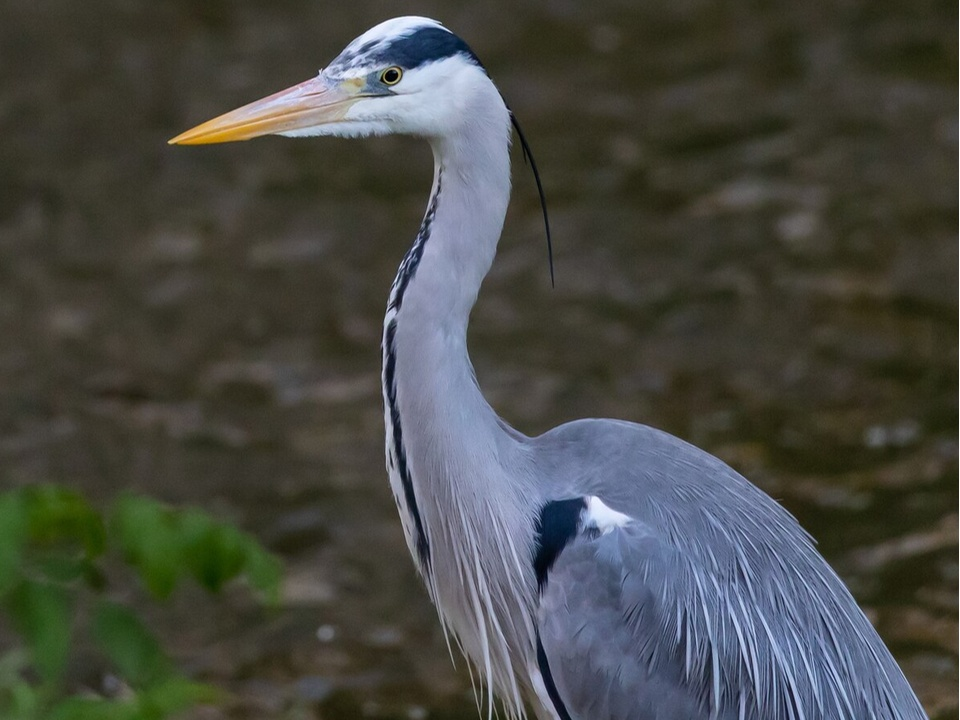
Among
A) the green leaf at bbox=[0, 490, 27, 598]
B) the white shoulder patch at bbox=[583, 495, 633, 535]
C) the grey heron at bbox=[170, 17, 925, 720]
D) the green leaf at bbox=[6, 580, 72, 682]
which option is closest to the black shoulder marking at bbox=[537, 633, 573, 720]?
the grey heron at bbox=[170, 17, 925, 720]

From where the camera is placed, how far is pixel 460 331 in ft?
10.0

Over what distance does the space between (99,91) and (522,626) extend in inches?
213

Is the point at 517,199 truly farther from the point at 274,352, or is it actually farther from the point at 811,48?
the point at 811,48

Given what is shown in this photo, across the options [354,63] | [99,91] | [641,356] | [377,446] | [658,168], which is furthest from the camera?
[99,91]

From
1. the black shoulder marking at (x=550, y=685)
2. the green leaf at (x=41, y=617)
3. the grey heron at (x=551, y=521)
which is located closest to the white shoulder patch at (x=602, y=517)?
the grey heron at (x=551, y=521)

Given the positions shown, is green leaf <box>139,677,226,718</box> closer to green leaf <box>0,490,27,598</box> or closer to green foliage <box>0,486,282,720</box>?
green foliage <box>0,486,282,720</box>


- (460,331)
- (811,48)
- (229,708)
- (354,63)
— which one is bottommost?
(229,708)

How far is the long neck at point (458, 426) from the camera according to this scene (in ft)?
9.88

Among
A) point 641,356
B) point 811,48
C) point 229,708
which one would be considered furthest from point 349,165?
point 229,708

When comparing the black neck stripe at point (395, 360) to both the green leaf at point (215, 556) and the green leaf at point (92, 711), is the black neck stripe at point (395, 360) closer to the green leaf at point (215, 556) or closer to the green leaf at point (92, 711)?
the green leaf at point (215, 556)

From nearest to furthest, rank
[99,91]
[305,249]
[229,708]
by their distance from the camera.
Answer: [229,708], [305,249], [99,91]

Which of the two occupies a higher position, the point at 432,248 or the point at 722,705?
the point at 432,248

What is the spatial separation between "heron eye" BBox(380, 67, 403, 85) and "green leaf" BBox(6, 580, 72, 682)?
122 centimetres

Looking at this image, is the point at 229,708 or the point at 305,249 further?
the point at 305,249
